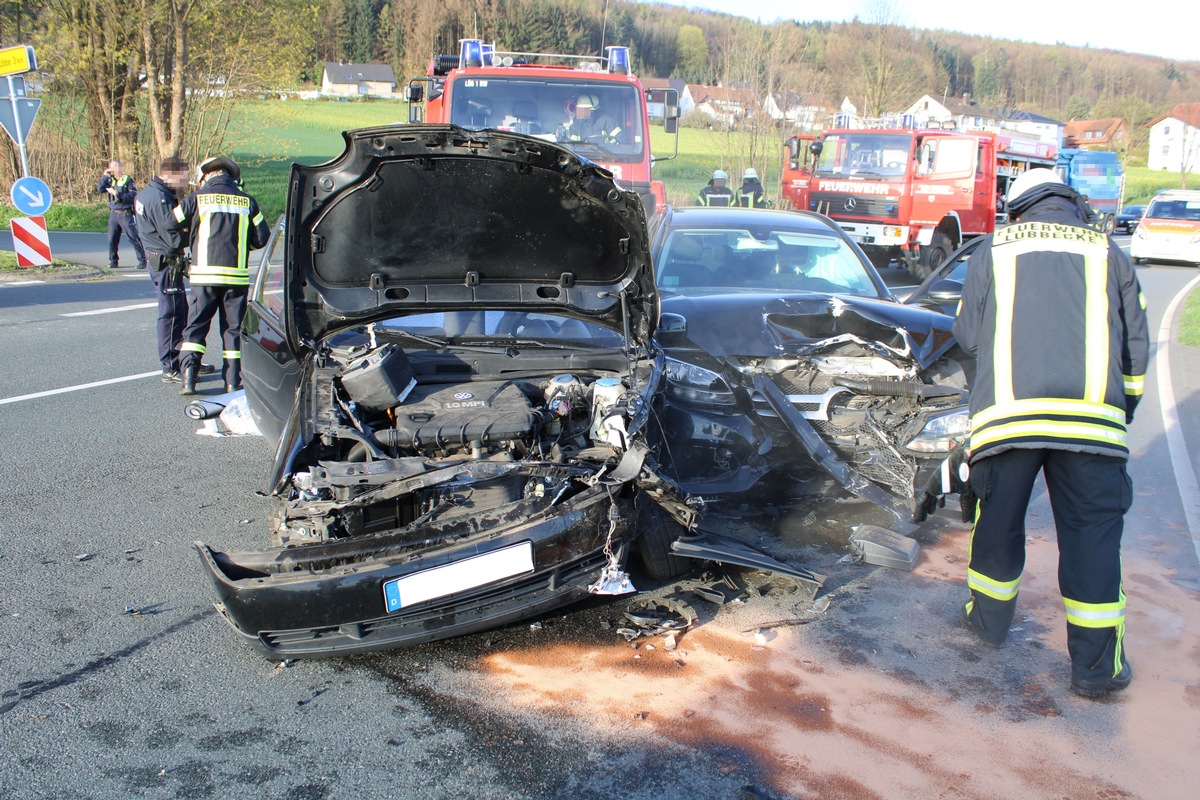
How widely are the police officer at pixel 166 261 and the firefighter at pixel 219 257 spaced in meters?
0.30

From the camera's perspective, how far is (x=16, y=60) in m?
12.5

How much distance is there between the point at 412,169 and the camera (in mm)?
4039

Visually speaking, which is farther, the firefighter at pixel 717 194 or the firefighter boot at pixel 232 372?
the firefighter at pixel 717 194

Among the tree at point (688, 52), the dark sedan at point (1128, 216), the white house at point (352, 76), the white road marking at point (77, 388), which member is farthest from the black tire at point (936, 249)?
the white house at point (352, 76)

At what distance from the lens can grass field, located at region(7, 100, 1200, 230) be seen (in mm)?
21797

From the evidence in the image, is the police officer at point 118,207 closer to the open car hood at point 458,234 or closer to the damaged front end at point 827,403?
the open car hood at point 458,234

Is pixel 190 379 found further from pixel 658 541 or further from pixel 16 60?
pixel 16 60

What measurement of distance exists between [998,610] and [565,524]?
175 centimetres

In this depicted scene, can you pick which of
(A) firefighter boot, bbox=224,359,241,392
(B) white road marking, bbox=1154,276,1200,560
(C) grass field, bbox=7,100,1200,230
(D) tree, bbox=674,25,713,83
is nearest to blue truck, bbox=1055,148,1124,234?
(C) grass field, bbox=7,100,1200,230

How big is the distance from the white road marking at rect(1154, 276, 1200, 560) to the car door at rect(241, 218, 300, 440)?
4.72m

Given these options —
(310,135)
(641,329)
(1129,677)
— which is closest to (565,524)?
(641,329)

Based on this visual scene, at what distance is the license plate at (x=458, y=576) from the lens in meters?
3.08

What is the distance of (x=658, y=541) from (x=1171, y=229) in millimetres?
23468

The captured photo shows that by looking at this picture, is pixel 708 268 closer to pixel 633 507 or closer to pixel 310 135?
pixel 633 507
